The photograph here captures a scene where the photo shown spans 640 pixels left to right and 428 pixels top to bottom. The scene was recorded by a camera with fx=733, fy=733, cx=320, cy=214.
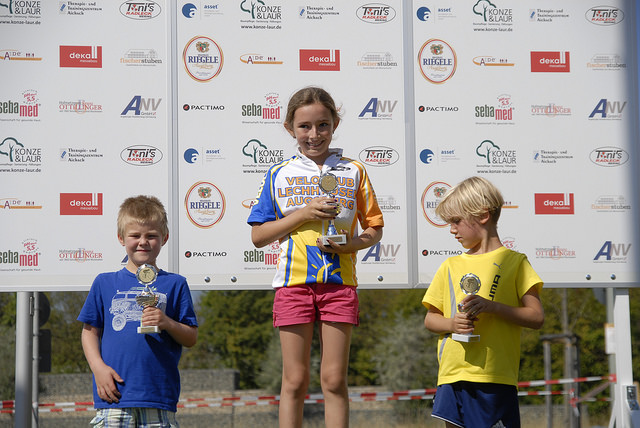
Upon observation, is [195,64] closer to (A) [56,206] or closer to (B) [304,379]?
(A) [56,206]

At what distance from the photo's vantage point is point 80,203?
5.01 meters

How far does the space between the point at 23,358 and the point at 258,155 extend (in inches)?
84.3

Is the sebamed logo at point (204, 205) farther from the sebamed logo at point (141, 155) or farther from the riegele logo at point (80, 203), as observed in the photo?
the riegele logo at point (80, 203)

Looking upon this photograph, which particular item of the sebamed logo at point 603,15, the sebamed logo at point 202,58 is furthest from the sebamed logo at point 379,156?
the sebamed logo at point 603,15

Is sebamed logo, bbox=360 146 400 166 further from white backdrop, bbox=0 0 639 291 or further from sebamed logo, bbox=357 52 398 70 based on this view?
sebamed logo, bbox=357 52 398 70

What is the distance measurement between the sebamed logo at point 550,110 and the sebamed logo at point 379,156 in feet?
3.50

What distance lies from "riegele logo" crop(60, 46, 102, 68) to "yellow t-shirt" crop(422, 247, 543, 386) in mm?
3123

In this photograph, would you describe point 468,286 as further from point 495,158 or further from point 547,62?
point 547,62

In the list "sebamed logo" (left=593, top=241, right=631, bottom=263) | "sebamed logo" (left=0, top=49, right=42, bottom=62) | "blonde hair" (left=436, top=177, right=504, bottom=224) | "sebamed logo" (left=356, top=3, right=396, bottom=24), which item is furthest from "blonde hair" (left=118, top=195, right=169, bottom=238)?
"sebamed logo" (left=593, top=241, right=631, bottom=263)

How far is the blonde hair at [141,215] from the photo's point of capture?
3277mm

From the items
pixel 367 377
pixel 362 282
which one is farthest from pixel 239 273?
pixel 367 377

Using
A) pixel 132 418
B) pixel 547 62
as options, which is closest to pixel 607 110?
pixel 547 62

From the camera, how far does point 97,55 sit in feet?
16.7

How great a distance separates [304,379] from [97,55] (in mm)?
2899
